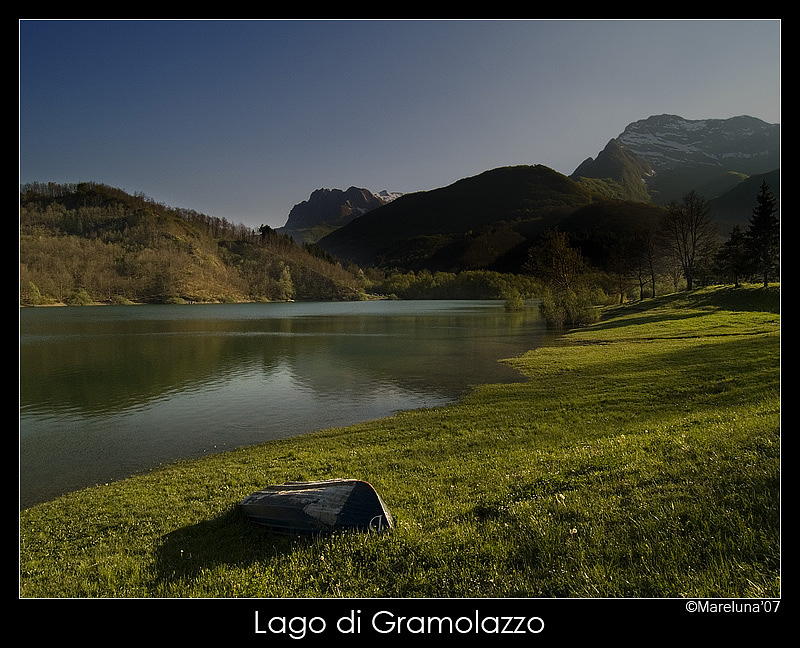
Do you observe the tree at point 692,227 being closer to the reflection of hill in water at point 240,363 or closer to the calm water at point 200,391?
the reflection of hill in water at point 240,363

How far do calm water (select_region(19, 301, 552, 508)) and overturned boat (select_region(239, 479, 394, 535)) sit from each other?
1136 centimetres

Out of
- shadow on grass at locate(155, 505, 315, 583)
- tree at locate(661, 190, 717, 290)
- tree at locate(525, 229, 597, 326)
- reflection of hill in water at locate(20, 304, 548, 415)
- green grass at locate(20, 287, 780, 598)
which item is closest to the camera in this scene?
green grass at locate(20, 287, 780, 598)

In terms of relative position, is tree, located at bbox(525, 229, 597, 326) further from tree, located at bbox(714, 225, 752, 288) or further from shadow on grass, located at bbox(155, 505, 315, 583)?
shadow on grass, located at bbox(155, 505, 315, 583)

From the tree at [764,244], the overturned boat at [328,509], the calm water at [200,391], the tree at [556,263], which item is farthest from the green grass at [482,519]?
the tree at [764,244]

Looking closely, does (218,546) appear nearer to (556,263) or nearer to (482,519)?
(482,519)

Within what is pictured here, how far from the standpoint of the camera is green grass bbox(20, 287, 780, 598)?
19.8 feet

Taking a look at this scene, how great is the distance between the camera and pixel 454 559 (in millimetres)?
6723

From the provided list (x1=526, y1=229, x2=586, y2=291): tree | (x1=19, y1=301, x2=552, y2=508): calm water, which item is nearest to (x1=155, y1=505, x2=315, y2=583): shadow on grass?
(x1=19, y1=301, x2=552, y2=508): calm water
